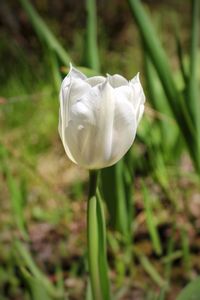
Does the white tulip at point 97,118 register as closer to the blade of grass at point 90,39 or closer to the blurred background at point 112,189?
the blurred background at point 112,189

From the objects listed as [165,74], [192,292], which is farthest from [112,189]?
[192,292]

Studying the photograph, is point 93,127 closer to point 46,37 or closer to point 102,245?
point 102,245

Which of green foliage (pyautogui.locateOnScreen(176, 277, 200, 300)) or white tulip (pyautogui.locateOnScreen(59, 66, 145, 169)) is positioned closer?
white tulip (pyautogui.locateOnScreen(59, 66, 145, 169))

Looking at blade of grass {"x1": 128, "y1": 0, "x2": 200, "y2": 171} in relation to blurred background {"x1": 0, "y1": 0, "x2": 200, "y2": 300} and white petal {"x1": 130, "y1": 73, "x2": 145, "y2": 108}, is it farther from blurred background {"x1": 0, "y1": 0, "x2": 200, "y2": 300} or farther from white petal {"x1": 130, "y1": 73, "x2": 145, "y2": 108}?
white petal {"x1": 130, "y1": 73, "x2": 145, "y2": 108}

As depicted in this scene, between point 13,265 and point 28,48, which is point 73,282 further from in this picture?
point 28,48

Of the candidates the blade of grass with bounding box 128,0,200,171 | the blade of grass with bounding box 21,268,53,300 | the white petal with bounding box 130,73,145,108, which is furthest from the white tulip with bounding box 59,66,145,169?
the blade of grass with bounding box 128,0,200,171

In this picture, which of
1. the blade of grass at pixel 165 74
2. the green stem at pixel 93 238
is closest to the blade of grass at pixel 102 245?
the green stem at pixel 93 238

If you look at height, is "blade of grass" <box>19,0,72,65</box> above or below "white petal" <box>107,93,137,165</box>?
above
